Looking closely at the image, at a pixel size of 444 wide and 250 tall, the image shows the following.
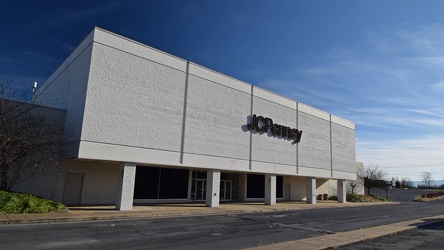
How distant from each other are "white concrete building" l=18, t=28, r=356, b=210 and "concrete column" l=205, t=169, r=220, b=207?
9 cm

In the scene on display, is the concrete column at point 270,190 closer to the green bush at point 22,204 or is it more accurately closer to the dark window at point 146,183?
the dark window at point 146,183

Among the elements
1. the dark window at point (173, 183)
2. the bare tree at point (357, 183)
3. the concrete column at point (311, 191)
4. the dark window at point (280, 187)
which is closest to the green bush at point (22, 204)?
the dark window at point (173, 183)

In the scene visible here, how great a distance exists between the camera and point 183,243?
37.6 ft

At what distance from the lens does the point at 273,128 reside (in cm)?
3334

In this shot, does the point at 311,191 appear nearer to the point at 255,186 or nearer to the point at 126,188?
the point at 255,186

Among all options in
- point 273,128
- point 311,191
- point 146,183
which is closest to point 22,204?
point 146,183

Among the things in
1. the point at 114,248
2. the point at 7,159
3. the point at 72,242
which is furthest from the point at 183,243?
the point at 7,159

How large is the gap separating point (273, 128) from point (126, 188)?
17093 mm

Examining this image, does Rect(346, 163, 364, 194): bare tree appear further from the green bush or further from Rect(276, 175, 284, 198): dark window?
the green bush

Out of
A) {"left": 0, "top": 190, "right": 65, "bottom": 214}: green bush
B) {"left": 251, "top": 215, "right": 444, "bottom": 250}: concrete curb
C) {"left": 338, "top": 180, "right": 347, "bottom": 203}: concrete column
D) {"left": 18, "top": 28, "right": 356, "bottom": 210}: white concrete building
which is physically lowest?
{"left": 251, "top": 215, "right": 444, "bottom": 250}: concrete curb

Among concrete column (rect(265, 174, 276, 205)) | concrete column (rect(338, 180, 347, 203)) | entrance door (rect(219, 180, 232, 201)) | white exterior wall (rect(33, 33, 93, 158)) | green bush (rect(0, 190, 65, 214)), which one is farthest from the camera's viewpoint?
concrete column (rect(338, 180, 347, 203))

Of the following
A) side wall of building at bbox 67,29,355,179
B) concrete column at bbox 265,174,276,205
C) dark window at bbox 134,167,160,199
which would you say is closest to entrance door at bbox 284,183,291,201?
side wall of building at bbox 67,29,355,179

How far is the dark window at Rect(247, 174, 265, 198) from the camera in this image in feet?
123

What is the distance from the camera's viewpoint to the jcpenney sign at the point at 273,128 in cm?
3136
